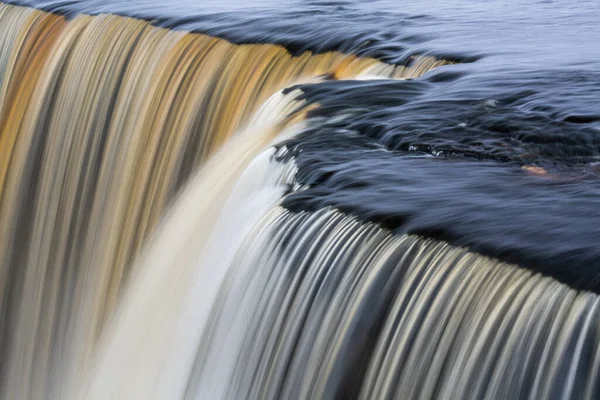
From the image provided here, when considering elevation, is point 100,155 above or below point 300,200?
above

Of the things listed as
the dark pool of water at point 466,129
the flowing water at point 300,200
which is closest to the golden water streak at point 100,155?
the flowing water at point 300,200

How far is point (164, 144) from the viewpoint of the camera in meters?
6.78

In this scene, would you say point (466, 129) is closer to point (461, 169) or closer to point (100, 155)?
point (461, 169)

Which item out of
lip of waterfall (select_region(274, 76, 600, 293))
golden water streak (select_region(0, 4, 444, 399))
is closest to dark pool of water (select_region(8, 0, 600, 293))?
lip of waterfall (select_region(274, 76, 600, 293))

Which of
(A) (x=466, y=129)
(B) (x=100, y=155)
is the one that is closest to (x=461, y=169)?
(A) (x=466, y=129)

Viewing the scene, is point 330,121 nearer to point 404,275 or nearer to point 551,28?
point 404,275

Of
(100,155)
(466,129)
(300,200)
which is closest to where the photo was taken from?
(300,200)

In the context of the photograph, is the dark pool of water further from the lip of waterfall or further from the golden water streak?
the golden water streak

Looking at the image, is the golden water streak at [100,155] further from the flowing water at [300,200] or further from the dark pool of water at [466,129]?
the dark pool of water at [466,129]

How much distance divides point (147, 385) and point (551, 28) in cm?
382

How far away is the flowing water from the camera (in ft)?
11.3

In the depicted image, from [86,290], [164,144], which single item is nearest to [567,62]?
[164,144]

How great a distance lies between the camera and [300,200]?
167 inches

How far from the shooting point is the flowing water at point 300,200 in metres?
3.46
